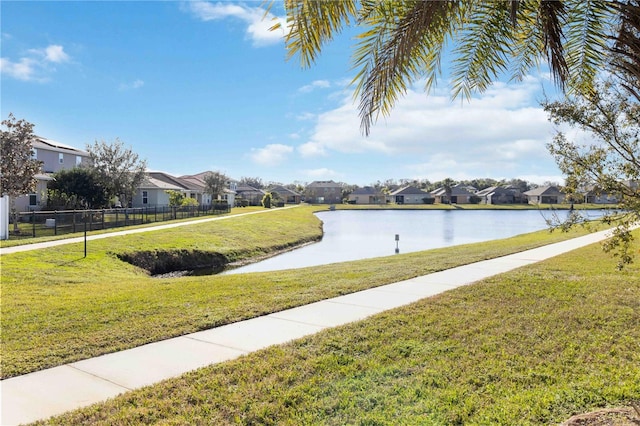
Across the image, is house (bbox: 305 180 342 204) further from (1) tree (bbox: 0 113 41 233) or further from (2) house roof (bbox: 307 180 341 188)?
(1) tree (bbox: 0 113 41 233)

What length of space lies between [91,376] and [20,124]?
24.4 m

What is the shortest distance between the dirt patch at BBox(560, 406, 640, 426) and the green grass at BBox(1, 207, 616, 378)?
4.65 meters

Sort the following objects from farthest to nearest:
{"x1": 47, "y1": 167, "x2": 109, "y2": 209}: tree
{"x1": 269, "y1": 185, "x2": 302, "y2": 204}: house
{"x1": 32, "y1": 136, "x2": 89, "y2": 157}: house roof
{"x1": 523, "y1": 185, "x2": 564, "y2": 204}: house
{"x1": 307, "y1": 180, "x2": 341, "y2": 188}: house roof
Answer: {"x1": 307, "y1": 180, "x2": 341, "y2": 188}: house roof < {"x1": 269, "y1": 185, "x2": 302, "y2": 204}: house < {"x1": 523, "y1": 185, "x2": 564, "y2": 204}: house < {"x1": 32, "y1": 136, "x2": 89, "y2": 157}: house roof < {"x1": 47, "y1": 167, "x2": 109, "y2": 209}: tree

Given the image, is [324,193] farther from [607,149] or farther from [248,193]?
[607,149]

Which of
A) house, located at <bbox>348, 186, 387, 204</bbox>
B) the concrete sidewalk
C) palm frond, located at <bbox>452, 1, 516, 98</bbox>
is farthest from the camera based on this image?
house, located at <bbox>348, 186, 387, 204</bbox>

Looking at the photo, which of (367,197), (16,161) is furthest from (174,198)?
(367,197)

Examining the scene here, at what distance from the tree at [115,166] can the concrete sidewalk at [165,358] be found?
94.6ft

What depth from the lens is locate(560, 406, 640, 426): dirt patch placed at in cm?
343

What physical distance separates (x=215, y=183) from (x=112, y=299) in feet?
164

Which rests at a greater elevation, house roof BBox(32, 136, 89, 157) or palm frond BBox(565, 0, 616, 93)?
house roof BBox(32, 136, 89, 157)

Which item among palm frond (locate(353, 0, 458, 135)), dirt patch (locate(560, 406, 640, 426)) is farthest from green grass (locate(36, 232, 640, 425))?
palm frond (locate(353, 0, 458, 135))

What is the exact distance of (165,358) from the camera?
499cm

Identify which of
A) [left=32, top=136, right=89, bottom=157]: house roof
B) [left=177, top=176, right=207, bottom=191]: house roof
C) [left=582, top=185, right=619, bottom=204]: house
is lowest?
[left=582, top=185, right=619, bottom=204]: house

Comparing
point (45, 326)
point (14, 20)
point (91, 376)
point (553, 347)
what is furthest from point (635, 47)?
point (14, 20)
